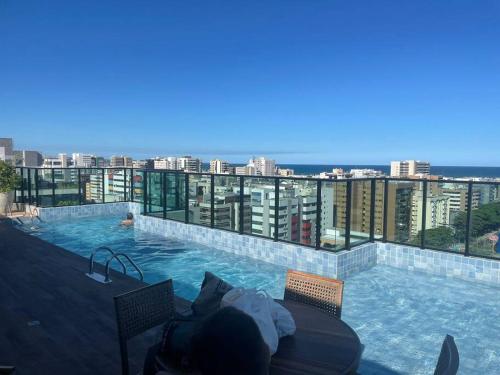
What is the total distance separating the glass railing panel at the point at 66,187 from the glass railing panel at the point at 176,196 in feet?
13.9

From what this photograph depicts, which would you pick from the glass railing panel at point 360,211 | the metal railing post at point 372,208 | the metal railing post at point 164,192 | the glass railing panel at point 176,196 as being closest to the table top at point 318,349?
the glass railing panel at point 360,211

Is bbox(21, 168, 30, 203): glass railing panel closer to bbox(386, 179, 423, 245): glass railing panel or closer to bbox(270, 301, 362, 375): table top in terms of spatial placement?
bbox(386, 179, 423, 245): glass railing panel

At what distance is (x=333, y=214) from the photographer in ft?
21.7

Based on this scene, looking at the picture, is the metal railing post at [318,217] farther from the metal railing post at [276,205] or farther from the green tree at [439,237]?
the green tree at [439,237]

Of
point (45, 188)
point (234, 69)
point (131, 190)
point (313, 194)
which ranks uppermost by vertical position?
point (234, 69)

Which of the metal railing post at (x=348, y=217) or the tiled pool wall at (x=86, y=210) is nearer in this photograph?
the metal railing post at (x=348, y=217)

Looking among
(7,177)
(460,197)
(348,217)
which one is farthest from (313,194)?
(7,177)

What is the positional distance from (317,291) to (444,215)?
15.6ft

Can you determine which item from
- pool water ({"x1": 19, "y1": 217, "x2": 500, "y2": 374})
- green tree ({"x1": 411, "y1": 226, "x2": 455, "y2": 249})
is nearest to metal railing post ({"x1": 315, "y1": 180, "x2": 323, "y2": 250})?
pool water ({"x1": 19, "y1": 217, "x2": 500, "y2": 374})

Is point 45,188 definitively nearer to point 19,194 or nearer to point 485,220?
point 19,194

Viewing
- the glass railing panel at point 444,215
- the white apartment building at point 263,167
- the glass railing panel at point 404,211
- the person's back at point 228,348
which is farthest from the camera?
the white apartment building at point 263,167

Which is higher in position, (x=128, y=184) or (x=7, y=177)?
(x=7, y=177)

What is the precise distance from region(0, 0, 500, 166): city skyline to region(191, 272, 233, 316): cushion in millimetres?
13231

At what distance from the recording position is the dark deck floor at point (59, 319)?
2938 mm
